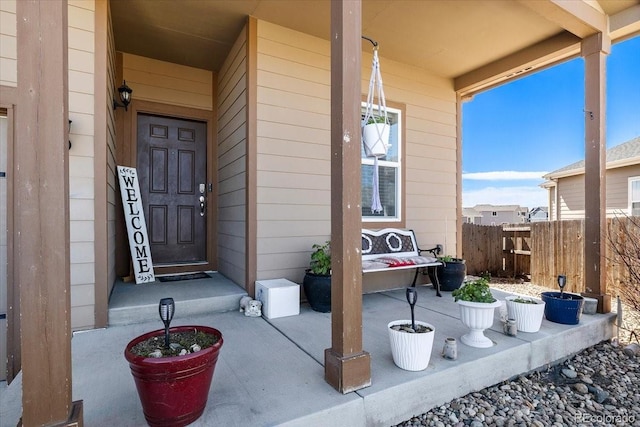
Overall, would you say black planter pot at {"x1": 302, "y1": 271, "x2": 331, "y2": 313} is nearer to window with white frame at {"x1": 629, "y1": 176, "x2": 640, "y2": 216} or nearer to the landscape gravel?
the landscape gravel

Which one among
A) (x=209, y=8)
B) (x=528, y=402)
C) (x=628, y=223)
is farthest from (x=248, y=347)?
(x=628, y=223)

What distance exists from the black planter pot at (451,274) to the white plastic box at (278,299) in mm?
1986

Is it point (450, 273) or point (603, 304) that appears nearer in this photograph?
point (603, 304)

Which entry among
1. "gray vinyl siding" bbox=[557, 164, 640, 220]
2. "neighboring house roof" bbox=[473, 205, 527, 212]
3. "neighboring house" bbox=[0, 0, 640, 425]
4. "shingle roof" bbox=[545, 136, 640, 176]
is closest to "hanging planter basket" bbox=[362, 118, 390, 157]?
"neighboring house" bbox=[0, 0, 640, 425]

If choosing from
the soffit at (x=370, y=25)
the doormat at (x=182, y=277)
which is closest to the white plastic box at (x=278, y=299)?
the doormat at (x=182, y=277)

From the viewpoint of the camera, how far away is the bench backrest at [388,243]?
12.9ft

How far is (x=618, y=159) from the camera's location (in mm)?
8789

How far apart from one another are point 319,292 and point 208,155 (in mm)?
2422

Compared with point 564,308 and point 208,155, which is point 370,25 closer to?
point 208,155

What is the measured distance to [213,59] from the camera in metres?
4.13

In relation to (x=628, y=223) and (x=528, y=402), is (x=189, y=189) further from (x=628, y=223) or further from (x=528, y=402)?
(x=628, y=223)

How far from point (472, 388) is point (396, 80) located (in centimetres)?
360

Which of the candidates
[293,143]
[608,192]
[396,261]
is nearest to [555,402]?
[396,261]

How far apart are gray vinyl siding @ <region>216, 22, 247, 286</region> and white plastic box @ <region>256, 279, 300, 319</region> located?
0.41 metres
